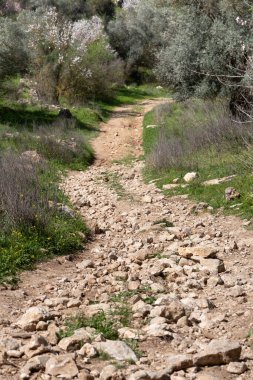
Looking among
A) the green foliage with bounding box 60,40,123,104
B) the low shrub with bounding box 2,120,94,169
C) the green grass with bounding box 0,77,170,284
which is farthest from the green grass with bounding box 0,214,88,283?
the green foliage with bounding box 60,40,123,104

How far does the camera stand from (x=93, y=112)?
2366cm

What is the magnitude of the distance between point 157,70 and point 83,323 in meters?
16.4

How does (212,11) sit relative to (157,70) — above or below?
above

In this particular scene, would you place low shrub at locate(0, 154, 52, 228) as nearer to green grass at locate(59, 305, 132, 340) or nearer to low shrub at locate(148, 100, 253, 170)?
green grass at locate(59, 305, 132, 340)

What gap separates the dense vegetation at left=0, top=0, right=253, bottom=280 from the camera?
26.3 ft

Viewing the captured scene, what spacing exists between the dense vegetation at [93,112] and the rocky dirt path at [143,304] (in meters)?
0.63

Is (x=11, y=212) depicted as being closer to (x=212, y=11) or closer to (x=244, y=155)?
(x=244, y=155)

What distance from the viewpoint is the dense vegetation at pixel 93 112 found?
8.03 meters

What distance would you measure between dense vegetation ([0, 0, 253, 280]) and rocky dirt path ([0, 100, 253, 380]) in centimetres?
63

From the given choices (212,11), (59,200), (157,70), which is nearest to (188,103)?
(157,70)

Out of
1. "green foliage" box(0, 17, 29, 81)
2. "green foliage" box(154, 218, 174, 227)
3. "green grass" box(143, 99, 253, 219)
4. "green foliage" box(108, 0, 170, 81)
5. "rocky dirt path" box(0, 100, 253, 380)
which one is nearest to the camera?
"rocky dirt path" box(0, 100, 253, 380)

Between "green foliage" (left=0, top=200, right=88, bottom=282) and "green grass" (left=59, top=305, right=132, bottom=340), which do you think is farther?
"green foliage" (left=0, top=200, right=88, bottom=282)

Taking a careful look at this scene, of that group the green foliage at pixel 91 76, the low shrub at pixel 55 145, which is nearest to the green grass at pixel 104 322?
the low shrub at pixel 55 145

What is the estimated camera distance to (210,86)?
53.9 feet
